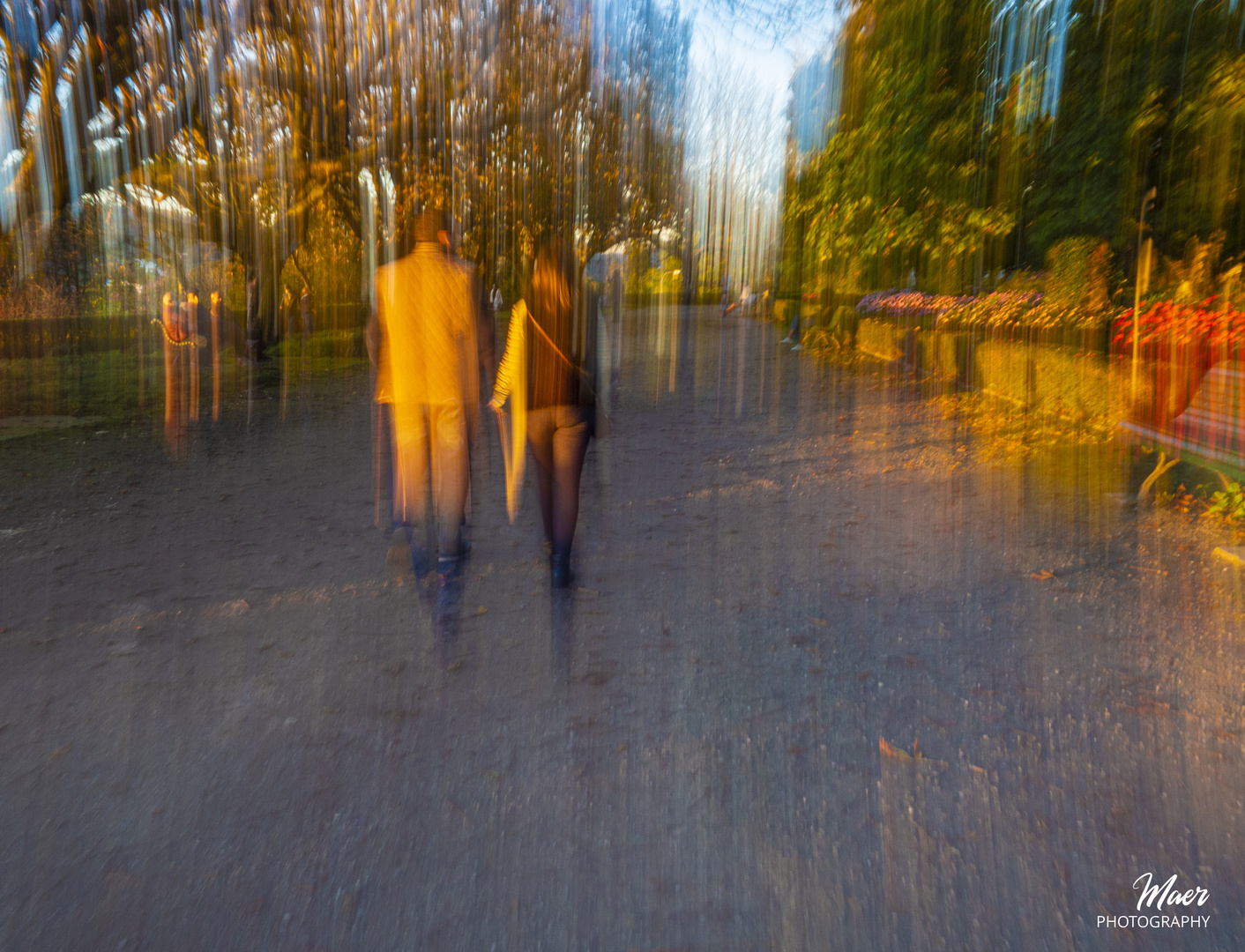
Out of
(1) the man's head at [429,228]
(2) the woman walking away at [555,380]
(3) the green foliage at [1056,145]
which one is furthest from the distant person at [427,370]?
(3) the green foliage at [1056,145]

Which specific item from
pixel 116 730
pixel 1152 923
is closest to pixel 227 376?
pixel 116 730

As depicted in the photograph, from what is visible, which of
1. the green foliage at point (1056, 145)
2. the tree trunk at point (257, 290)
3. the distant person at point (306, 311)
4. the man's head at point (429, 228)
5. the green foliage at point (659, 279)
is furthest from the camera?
the green foliage at point (659, 279)

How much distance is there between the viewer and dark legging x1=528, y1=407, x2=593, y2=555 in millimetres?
5352

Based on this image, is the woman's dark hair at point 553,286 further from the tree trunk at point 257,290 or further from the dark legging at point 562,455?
the tree trunk at point 257,290

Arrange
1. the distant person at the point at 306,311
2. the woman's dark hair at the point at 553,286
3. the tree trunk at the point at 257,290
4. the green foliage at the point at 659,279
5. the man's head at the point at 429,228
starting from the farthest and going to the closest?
the green foliage at the point at 659,279 < the distant person at the point at 306,311 < the tree trunk at the point at 257,290 < the man's head at the point at 429,228 < the woman's dark hair at the point at 553,286

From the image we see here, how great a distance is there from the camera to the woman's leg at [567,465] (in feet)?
17.6

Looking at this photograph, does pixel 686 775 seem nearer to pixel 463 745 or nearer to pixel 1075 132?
pixel 463 745

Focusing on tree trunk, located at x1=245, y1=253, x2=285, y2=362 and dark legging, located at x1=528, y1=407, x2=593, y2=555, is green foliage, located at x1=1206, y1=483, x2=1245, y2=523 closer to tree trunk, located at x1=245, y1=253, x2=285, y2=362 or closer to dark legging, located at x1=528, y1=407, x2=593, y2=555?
dark legging, located at x1=528, y1=407, x2=593, y2=555

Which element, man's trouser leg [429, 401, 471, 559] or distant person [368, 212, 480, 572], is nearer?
distant person [368, 212, 480, 572]

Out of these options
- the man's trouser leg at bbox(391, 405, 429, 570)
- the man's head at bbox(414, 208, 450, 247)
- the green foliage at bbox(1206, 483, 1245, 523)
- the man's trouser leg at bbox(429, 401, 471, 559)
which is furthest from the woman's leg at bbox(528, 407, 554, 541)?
the green foliage at bbox(1206, 483, 1245, 523)

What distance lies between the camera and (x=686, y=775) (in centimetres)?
344

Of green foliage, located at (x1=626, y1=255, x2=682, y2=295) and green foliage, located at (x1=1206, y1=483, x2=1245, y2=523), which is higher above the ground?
green foliage, located at (x1=626, y1=255, x2=682, y2=295)

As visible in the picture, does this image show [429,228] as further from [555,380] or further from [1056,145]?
[1056,145]

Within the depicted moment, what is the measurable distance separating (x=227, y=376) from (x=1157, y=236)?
51.6ft
